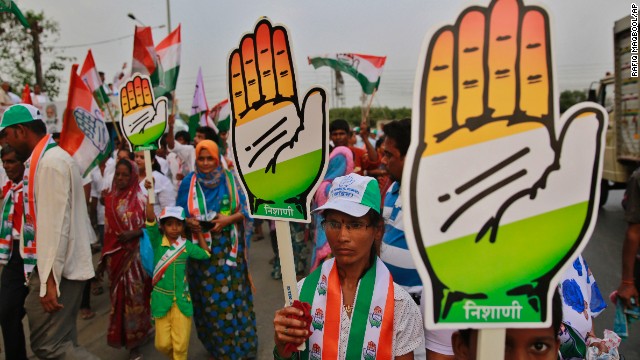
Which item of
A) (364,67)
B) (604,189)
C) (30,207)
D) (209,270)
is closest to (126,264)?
(209,270)

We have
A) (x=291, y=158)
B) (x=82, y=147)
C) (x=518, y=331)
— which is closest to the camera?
(x=518, y=331)

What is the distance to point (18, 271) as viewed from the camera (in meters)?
2.72

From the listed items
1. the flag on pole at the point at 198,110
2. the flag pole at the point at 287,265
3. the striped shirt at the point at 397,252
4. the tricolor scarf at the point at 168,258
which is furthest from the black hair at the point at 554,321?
the flag on pole at the point at 198,110

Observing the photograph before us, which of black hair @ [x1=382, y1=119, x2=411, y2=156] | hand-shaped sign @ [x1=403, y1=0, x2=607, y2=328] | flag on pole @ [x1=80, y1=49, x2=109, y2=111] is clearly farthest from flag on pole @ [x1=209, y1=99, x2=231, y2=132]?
hand-shaped sign @ [x1=403, y1=0, x2=607, y2=328]

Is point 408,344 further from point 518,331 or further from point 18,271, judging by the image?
point 18,271

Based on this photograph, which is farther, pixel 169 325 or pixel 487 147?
pixel 169 325

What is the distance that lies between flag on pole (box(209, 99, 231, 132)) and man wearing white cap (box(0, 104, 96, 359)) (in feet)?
14.2

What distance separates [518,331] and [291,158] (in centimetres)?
90

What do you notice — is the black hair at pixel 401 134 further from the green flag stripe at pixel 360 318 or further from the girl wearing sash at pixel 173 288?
the girl wearing sash at pixel 173 288

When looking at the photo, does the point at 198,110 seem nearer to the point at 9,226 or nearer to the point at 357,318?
the point at 9,226

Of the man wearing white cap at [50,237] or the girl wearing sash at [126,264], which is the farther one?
the girl wearing sash at [126,264]

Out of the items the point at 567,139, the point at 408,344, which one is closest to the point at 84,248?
the point at 408,344

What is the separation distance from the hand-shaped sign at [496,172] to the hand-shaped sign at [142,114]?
309 centimetres

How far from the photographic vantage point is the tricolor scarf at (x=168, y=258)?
3.13m
